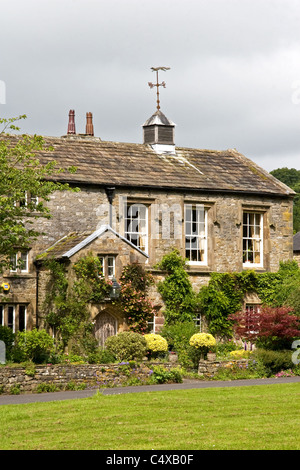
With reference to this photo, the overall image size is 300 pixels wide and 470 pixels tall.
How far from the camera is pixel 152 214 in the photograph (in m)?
31.4

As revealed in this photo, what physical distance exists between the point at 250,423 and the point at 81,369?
27.9 ft

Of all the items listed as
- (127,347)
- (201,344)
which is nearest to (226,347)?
(201,344)

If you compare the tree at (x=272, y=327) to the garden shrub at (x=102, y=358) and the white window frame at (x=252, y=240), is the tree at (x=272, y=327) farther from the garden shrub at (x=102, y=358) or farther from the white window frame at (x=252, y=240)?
the white window frame at (x=252, y=240)

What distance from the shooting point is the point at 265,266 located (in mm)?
33688

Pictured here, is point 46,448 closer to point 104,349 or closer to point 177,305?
point 104,349

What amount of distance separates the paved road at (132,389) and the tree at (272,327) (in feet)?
6.58

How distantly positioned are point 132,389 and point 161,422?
6305 millimetres

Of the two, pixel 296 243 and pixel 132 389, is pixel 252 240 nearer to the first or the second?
pixel 132 389

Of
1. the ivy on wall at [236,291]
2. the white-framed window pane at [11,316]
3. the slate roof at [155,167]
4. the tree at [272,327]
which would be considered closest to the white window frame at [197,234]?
the slate roof at [155,167]

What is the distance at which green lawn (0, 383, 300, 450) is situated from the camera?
14.1m

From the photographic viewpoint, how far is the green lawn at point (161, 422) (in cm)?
1407

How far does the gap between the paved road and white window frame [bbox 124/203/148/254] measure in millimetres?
7718

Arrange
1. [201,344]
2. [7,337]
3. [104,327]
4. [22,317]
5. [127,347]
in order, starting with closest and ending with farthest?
1. [127,347]
2. [7,337]
3. [201,344]
4. [104,327]
5. [22,317]

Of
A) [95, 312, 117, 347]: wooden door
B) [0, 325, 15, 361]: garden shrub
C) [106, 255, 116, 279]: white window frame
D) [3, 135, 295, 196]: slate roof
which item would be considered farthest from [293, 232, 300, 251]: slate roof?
[0, 325, 15, 361]: garden shrub
